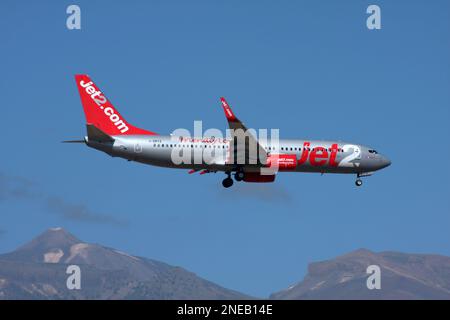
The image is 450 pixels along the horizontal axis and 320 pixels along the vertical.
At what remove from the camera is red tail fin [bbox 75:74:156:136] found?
87.2 meters

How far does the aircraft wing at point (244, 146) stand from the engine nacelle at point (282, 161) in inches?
23.6

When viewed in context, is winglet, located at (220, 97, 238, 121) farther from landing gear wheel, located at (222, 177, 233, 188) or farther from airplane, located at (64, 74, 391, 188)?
landing gear wheel, located at (222, 177, 233, 188)

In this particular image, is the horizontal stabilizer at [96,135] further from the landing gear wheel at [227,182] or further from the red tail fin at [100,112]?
the landing gear wheel at [227,182]

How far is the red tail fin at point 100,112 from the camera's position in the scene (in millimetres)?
87188

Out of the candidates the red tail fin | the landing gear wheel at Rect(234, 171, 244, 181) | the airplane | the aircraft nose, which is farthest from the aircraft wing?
the aircraft nose

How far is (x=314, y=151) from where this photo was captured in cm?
8769

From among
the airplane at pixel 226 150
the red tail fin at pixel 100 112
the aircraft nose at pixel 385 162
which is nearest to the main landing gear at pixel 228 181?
the airplane at pixel 226 150

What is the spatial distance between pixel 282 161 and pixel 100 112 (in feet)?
61.0
